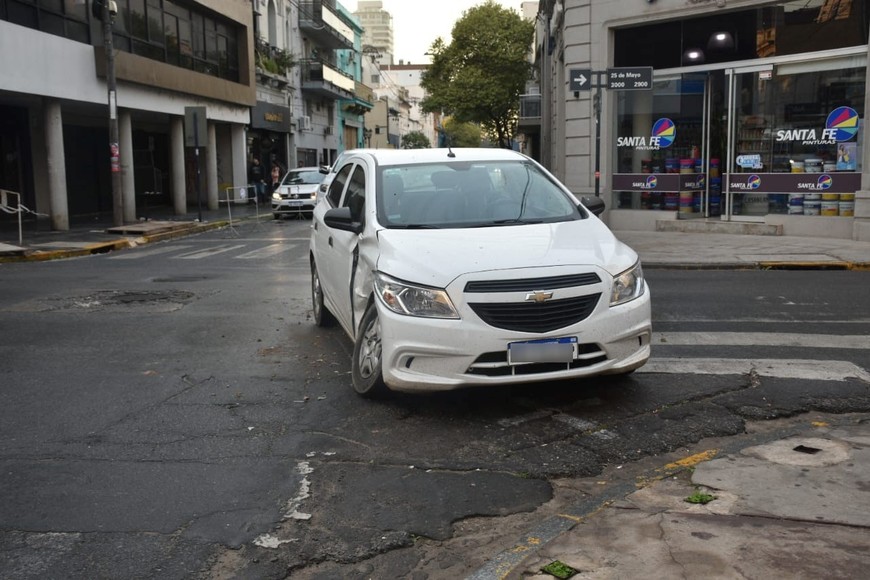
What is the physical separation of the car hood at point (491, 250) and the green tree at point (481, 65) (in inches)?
1985

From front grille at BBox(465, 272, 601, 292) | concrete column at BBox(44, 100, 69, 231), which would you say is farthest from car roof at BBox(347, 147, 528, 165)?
concrete column at BBox(44, 100, 69, 231)

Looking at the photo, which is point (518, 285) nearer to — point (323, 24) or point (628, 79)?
point (628, 79)

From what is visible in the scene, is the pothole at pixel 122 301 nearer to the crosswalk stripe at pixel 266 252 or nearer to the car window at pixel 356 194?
the car window at pixel 356 194

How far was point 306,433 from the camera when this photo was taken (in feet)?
17.0

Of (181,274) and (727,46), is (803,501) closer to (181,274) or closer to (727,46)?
(181,274)

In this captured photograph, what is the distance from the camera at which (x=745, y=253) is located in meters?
14.1

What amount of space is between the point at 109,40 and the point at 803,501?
20280 mm

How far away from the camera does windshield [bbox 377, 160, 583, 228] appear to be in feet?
20.4

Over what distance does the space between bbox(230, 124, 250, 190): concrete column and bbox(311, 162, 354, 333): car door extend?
26.9 meters

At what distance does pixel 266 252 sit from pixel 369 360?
1082 centimetres

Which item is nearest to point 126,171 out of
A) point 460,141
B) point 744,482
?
point 744,482

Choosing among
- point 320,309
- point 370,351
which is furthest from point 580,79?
point 370,351

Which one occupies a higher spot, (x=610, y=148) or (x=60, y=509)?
(x=610, y=148)

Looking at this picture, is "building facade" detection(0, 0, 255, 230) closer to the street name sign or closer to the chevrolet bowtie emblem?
the street name sign
